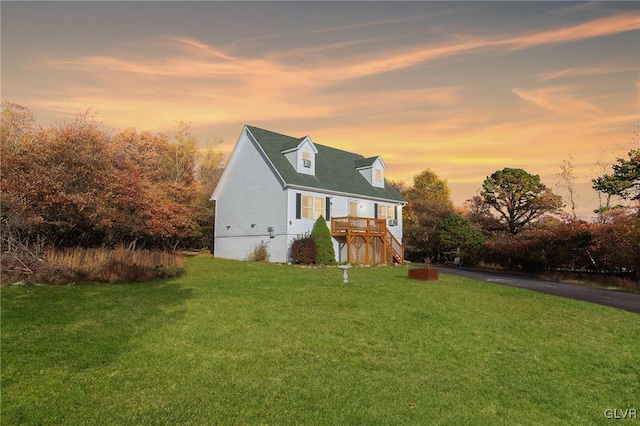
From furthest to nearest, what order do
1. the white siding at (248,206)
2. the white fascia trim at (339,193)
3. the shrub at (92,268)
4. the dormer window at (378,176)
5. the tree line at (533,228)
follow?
the dormer window at (378,176) → the white siding at (248,206) → the white fascia trim at (339,193) → the tree line at (533,228) → the shrub at (92,268)

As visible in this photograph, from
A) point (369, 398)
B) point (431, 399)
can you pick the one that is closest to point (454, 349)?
point (431, 399)

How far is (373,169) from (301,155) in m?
8.18

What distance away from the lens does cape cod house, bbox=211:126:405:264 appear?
24.4 metres

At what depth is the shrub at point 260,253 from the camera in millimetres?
24688

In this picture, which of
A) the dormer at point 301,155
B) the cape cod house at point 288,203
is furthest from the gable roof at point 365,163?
the dormer at point 301,155

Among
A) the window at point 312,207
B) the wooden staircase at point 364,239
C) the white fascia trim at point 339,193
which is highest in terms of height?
the white fascia trim at point 339,193

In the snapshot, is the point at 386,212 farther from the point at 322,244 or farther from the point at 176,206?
the point at 176,206

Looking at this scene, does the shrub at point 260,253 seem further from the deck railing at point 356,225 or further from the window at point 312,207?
the deck railing at point 356,225

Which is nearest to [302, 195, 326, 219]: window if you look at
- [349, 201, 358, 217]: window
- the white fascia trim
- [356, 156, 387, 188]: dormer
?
the white fascia trim

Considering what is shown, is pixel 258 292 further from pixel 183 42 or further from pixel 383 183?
pixel 383 183

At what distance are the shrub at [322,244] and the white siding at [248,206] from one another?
2.13 metres

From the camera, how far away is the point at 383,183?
33.0 m

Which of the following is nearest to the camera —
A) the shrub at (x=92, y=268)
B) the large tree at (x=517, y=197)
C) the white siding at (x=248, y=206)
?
the shrub at (x=92, y=268)

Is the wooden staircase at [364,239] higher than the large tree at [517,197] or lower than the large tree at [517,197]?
lower
